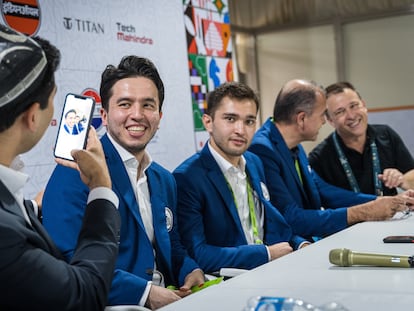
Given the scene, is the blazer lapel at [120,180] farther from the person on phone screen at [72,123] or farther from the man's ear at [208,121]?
the man's ear at [208,121]

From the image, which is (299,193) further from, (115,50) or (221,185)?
(115,50)

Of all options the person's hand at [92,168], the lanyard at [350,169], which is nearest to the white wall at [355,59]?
the lanyard at [350,169]

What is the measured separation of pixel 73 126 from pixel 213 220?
1.04 meters

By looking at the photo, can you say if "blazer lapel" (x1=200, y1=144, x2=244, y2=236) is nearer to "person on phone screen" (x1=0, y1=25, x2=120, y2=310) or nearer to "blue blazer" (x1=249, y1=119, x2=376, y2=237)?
"blue blazer" (x1=249, y1=119, x2=376, y2=237)

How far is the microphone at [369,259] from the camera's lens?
1.63 meters

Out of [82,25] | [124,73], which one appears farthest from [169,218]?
[82,25]

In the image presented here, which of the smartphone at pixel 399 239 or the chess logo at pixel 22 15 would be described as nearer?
the smartphone at pixel 399 239

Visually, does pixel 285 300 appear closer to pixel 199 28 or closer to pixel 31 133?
pixel 31 133

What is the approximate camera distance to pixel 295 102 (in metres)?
3.45

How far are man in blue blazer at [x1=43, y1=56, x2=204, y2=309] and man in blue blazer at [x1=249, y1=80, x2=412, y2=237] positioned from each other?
0.87 metres

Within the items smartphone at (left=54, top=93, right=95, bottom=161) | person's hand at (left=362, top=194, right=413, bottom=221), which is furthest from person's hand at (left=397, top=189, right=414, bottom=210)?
smartphone at (left=54, top=93, right=95, bottom=161)

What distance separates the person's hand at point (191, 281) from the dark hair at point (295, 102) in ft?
4.78

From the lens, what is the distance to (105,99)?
2.33 metres

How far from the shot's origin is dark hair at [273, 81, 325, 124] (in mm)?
3418
